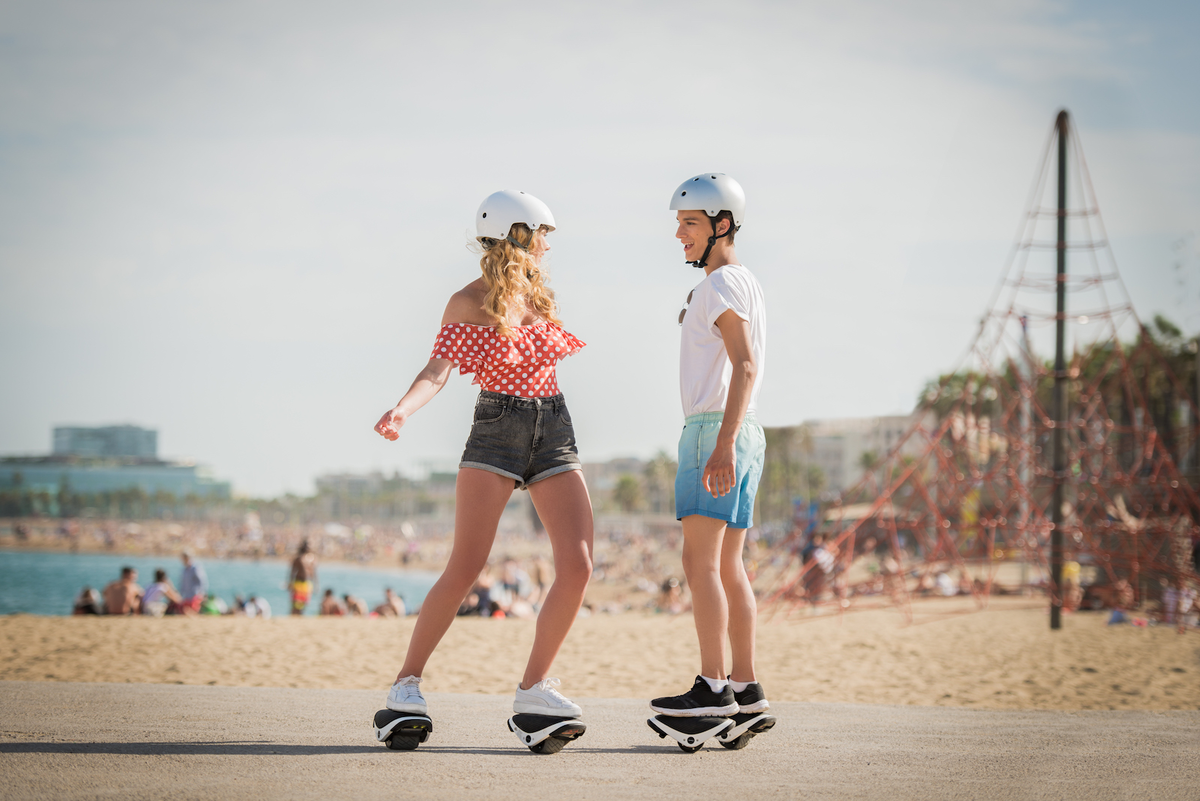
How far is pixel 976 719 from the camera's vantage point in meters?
4.74

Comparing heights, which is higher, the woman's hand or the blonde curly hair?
the blonde curly hair

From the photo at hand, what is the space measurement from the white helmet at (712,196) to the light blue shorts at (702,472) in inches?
32.6

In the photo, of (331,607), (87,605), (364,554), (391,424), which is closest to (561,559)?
(391,424)

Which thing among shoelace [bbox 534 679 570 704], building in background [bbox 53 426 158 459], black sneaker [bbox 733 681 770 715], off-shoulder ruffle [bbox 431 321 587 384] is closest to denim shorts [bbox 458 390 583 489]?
off-shoulder ruffle [bbox 431 321 587 384]

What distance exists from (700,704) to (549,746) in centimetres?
57

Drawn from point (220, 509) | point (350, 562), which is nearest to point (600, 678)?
point (350, 562)

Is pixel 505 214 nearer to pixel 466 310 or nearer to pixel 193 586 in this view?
pixel 466 310

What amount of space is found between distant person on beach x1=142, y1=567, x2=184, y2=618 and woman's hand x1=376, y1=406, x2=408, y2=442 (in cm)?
1242

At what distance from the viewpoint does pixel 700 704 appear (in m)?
3.60

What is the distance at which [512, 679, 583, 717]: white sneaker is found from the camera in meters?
3.54

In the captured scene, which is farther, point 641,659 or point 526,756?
point 641,659

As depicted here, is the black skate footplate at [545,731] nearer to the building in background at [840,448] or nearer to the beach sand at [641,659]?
the beach sand at [641,659]

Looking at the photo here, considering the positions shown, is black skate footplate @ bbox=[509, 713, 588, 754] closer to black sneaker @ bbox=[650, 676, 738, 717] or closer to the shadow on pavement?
the shadow on pavement

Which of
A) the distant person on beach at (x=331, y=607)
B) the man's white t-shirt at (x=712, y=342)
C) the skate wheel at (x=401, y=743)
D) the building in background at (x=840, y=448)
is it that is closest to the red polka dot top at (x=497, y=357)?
the man's white t-shirt at (x=712, y=342)
